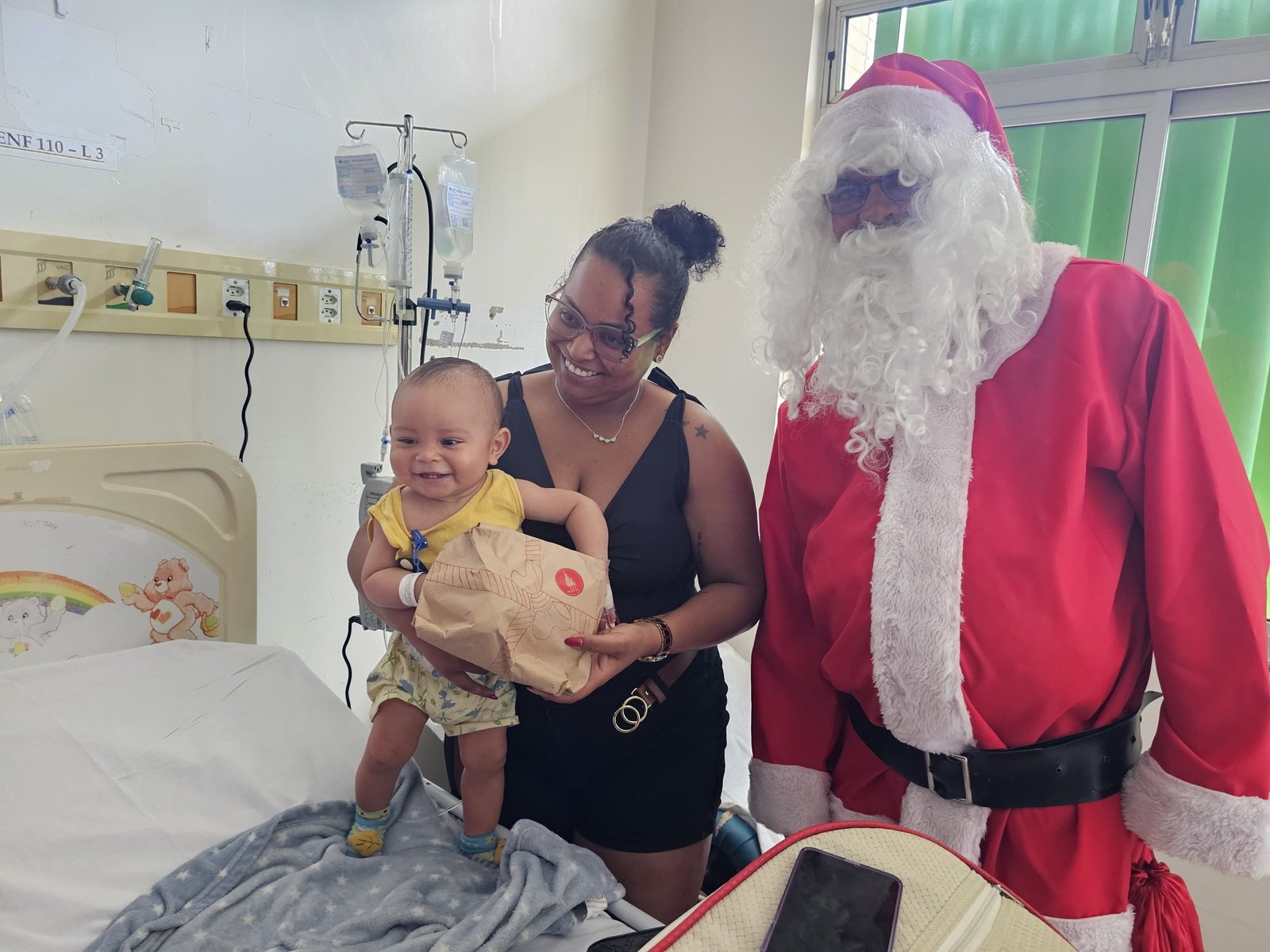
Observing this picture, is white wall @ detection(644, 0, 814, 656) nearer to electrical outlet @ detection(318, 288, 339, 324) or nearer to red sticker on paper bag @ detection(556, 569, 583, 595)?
electrical outlet @ detection(318, 288, 339, 324)

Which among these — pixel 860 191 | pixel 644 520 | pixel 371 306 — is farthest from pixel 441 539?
pixel 371 306

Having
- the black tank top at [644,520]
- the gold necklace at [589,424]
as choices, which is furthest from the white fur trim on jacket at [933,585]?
the gold necklace at [589,424]

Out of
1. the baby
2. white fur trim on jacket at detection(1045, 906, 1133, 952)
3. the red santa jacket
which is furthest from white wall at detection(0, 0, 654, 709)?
white fur trim on jacket at detection(1045, 906, 1133, 952)

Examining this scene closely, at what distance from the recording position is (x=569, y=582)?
1143 millimetres

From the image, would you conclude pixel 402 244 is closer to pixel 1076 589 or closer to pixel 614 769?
pixel 614 769

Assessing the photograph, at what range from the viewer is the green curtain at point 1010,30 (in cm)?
249

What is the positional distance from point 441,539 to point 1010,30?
103 inches

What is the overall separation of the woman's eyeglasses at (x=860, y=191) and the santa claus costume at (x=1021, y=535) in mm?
16

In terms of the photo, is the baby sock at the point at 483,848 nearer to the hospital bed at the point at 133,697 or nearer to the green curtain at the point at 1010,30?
the hospital bed at the point at 133,697

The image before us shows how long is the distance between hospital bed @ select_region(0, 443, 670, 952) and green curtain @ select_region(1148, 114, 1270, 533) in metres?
2.25

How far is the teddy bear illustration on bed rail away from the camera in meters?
1.55

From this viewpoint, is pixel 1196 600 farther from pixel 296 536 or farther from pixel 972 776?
pixel 296 536

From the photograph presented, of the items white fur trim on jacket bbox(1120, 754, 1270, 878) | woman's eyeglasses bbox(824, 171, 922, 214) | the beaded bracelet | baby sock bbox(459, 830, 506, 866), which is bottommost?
baby sock bbox(459, 830, 506, 866)

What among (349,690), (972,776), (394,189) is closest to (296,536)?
(349,690)
